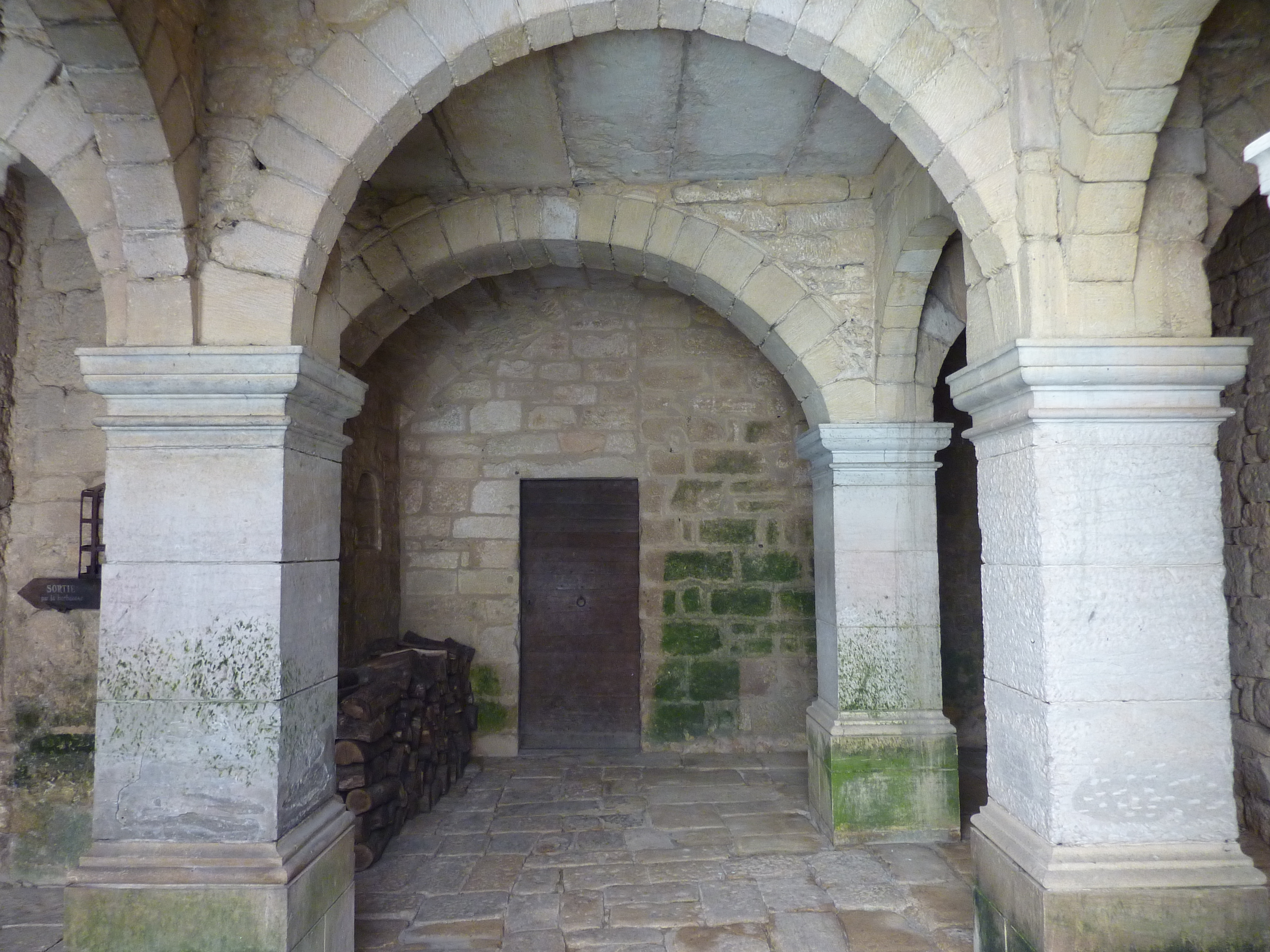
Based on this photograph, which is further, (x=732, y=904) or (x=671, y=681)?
(x=671, y=681)

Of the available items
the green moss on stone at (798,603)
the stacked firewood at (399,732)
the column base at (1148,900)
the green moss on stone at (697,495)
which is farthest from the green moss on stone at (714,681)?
the column base at (1148,900)

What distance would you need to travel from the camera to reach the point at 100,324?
3369mm

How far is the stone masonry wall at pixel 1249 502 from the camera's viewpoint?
3359 millimetres

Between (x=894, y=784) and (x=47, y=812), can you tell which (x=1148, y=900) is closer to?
(x=894, y=784)

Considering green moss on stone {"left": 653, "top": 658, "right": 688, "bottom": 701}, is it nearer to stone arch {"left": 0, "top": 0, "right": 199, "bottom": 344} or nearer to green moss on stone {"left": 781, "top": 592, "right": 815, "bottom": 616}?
green moss on stone {"left": 781, "top": 592, "right": 815, "bottom": 616}

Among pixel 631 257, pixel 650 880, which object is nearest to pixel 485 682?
pixel 650 880

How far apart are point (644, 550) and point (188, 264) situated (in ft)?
12.0

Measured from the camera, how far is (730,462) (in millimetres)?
5531

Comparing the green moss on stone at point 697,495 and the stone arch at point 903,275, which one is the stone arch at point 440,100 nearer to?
the stone arch at point 903,275

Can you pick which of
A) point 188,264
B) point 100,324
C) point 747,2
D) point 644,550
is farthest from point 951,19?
point 644,550

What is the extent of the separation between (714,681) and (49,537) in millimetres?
3712

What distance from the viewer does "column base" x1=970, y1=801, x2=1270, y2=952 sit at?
209 centimetres

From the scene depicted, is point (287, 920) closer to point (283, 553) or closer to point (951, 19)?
point (283, 553)

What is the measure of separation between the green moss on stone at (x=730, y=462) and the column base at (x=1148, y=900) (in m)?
3.54
